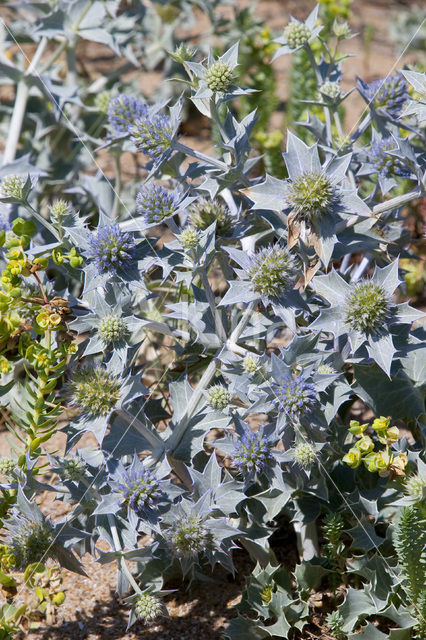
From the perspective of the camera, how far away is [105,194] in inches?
115

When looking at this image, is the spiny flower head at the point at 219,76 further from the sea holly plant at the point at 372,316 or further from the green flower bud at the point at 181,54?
the sea holly plant at the point at 372,316

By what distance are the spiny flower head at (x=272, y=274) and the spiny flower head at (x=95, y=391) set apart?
17.1 inches

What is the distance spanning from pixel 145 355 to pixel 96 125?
55.3 inches

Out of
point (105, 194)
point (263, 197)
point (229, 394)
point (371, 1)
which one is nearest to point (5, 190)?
point (263, 197)

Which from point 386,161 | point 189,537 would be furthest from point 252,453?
point 386,161

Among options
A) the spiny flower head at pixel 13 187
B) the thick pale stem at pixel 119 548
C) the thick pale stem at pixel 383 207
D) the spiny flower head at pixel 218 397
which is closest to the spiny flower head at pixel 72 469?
the thick pale stem at pixel 119 548

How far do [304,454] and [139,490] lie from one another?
0.42 metres

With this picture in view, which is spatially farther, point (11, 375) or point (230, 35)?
point (230, 35)

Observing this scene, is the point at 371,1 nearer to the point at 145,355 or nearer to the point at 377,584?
the point at 145,355

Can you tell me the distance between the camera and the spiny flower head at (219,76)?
5.82 feet

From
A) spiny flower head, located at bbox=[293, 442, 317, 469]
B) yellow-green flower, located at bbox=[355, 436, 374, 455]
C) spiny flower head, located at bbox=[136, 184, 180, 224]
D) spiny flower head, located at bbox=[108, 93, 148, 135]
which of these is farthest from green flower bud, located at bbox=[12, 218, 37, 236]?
yellow-green flower, located at bbox=[355, 436, 374, 455]

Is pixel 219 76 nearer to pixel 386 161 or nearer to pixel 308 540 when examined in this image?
pixel 386 161

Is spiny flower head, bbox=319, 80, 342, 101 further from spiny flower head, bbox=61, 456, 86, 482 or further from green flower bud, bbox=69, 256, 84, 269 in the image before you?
spiny flower head, bbox=61, 456, 86, 482

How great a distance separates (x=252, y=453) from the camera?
1697mm
